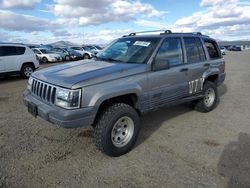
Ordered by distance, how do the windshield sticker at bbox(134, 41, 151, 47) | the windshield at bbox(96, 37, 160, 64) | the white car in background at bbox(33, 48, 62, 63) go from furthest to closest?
the white car in background at bbox(33, 48, 62, 63) < the windshield sticker at bbox(134, 41, 151, 47) < the windshield at bbox(96, 37, 160, 64)

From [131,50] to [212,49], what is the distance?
2600 millimetres

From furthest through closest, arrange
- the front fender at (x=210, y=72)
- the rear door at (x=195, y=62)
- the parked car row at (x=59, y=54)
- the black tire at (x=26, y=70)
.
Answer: the parked car row at (x=59, y=54) → the black tire at (x=26, y=70) → the front fender at (x=210, y=72) → the rear door at (x=195, y=62)

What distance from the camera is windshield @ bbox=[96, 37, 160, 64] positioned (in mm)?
4879

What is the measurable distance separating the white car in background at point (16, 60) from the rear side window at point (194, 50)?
9.60 metres

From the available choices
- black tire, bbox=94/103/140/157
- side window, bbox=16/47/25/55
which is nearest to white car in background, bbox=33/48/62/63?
side window, bbox=16/47/25/55

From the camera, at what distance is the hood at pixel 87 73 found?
392 centimetres

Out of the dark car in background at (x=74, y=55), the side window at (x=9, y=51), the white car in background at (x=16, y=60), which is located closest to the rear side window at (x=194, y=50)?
the white car in background at (x=16, y=60)

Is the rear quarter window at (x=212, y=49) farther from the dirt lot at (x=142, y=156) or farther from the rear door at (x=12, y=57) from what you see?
the rear door at (x=12, y=57)

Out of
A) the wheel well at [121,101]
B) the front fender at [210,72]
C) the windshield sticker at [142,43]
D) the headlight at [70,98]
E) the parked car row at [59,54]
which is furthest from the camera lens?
the parked car row at [59,54]

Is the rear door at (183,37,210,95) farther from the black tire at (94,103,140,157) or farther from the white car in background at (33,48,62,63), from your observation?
the white car in background at (33,48,62,63)

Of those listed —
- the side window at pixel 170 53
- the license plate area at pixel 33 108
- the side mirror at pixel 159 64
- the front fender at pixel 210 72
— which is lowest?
the license plate area at pixel 33 108

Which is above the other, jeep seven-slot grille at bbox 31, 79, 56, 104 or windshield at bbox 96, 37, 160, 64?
windshield at bbox 96, 37, 160, 64

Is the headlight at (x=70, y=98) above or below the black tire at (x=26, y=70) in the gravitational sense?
above

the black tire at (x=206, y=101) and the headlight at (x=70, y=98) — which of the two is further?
the black tire at (x=206, y=101)
